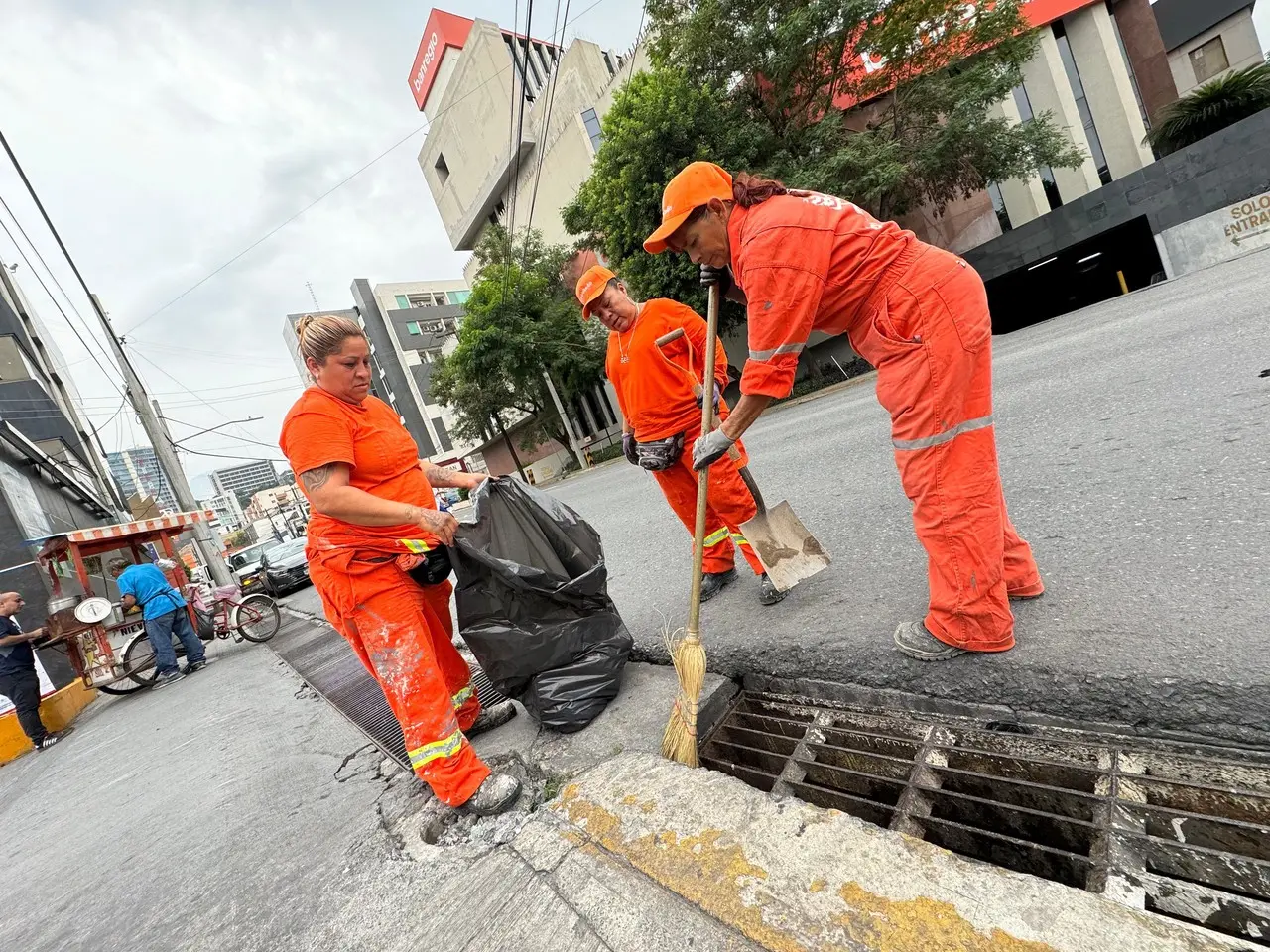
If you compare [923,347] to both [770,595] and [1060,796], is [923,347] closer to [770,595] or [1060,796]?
[1060,796]

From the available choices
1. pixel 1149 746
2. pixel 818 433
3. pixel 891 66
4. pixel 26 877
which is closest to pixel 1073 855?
pixel 1149 746

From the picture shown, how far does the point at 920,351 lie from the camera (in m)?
1.64

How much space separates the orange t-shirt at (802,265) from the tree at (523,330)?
55.6ft

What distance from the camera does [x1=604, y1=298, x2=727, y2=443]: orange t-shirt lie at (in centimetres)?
272

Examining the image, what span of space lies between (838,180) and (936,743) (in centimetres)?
1401

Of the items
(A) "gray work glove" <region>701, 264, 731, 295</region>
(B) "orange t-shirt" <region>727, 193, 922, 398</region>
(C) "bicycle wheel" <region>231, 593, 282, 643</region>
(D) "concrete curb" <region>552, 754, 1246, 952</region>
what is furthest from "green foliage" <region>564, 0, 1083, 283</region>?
(D) "concrete curb" <region>552, 754, 1246, 952</region>

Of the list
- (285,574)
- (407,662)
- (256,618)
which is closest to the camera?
(407,662)

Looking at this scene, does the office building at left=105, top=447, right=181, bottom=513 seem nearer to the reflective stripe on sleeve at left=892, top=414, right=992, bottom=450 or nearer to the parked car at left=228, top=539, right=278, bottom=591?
the parked car at left=228, top=539, right=278, bottom=591

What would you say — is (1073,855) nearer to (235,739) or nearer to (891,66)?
(235,739)

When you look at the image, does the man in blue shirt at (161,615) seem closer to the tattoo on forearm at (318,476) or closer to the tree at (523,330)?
the tattoo on forearm at (318,476)

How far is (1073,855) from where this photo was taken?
1152 mm

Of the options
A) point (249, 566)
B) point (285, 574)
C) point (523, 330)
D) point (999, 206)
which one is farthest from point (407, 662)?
point (999, 206)

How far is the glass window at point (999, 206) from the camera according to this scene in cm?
1761

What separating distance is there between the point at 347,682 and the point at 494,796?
2.74 metres
